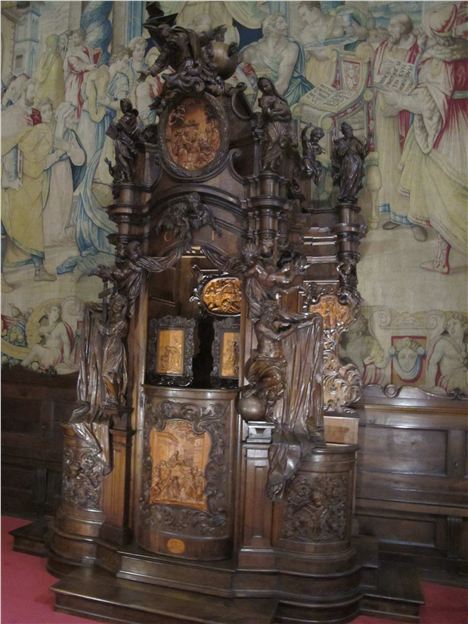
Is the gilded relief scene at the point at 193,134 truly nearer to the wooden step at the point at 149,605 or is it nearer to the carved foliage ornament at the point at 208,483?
the carved foliage ornament at the point at 208,483

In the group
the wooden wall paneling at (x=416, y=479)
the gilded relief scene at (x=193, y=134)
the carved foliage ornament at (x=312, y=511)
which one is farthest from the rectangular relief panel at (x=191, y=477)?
the gilded relief scene at (x=193, y=134)

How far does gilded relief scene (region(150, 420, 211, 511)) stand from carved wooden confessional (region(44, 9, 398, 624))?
1 centimetres

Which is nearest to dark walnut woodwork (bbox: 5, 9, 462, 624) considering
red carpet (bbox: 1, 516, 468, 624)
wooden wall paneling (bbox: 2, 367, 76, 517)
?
red carpet (bbox: 1, 516, 468, 624)

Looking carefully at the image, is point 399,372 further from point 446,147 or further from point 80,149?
point 80,149

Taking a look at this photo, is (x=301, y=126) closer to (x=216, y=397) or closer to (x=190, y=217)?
(x=190, y=217)

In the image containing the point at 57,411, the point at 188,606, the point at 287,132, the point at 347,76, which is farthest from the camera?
the point at 57,411

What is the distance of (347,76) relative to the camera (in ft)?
17.1

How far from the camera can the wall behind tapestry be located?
4.87 metres

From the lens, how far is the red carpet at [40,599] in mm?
3643

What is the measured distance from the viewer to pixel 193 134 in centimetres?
420

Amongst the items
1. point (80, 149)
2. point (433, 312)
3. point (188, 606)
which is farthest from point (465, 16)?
point (188, 606)

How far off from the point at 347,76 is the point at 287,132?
66.3 inches

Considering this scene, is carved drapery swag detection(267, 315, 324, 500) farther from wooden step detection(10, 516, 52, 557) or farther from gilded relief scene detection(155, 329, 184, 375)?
wooden step detection(10, 516, 52, 557)

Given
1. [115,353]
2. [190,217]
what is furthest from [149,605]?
[190,217]
